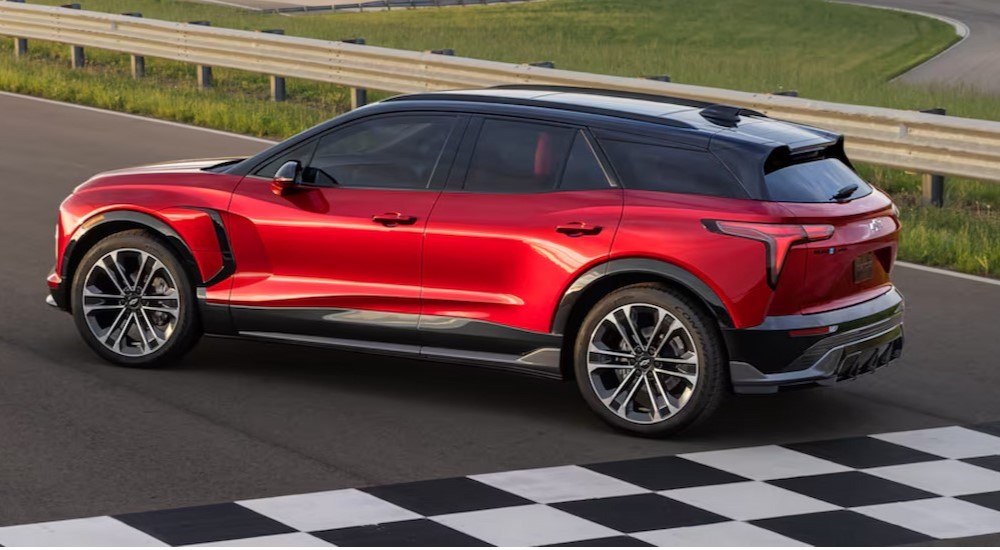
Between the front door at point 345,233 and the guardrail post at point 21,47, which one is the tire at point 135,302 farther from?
the guardrail post at point 21,47

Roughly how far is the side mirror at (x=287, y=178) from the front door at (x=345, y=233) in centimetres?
3

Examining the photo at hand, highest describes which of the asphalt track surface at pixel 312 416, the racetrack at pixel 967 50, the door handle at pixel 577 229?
Answer: the door handle at pixel 577 229

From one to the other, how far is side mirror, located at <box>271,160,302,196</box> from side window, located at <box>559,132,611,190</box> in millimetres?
1367

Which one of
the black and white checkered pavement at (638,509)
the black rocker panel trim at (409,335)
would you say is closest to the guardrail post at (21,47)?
the black rocker panel trim at (409,335)

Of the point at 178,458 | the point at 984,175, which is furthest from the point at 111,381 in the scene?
the point at 984,175

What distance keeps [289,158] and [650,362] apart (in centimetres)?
223

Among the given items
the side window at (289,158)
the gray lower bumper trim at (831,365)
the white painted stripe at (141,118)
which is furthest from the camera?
the white painted stripe at (141,118)

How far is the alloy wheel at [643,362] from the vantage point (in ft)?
28.2

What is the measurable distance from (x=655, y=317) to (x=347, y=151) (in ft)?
6.12

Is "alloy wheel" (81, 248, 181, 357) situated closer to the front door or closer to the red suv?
the red suv

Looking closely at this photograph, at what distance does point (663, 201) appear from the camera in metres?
8.69

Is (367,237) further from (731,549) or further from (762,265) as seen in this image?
(731,549)

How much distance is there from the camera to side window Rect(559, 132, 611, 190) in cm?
888

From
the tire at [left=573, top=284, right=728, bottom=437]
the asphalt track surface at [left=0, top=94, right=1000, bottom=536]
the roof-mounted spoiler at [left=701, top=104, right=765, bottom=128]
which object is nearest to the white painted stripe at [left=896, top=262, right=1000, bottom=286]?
the asphalt track surface at [left=0, top=94, right=1000, bottom=536]
